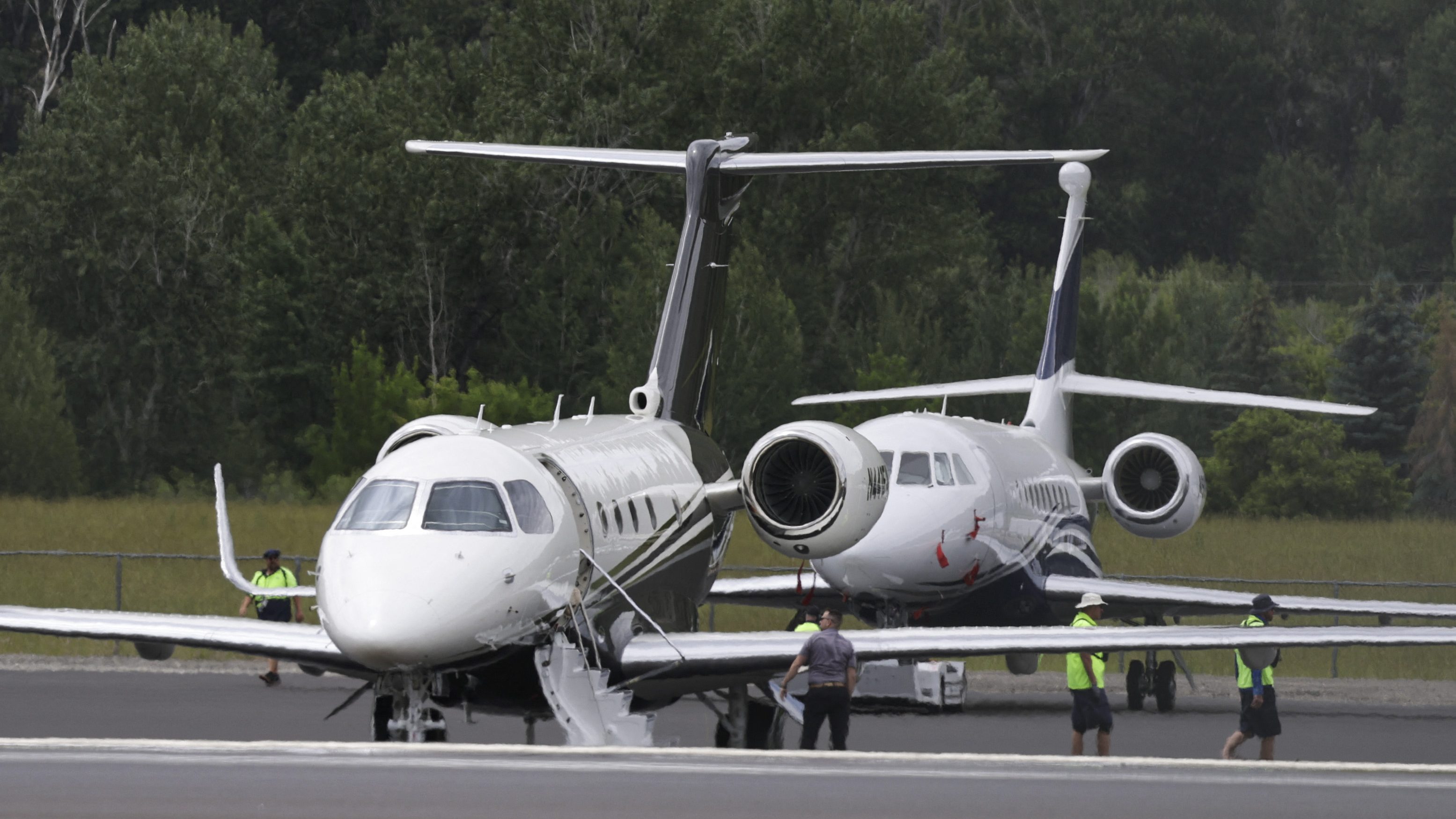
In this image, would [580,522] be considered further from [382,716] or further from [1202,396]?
[1202,396]

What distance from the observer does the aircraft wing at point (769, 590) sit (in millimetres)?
24922

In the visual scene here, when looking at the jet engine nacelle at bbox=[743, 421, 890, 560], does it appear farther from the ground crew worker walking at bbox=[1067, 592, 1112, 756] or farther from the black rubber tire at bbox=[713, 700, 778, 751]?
the ground crew worker walking at bbox=[1067, 592, 1112, 756]

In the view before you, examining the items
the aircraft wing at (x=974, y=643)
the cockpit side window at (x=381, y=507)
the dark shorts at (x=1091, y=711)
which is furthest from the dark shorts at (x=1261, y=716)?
the cockpit side window at (x=381, y=507)

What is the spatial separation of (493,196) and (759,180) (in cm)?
878

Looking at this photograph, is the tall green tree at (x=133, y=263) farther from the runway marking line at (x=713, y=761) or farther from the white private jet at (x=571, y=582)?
the runway marking line at (x=713, y=761)

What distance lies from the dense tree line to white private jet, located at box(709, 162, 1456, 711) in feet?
75.6

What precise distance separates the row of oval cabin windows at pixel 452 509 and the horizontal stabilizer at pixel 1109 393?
10442 mm

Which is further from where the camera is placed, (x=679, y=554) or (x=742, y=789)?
(x=679, y=554)

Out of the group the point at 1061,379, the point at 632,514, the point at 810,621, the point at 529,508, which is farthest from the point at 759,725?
the point at 1061,379

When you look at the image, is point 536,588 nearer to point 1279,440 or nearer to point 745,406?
point 745,406

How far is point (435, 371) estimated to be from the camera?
57219 millimetres

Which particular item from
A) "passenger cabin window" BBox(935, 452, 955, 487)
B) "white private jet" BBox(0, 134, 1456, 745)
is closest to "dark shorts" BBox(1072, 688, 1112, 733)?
"white private jet" BBox(0, 134, 1456, 745)

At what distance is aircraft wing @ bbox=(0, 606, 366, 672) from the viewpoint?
53.2 feet

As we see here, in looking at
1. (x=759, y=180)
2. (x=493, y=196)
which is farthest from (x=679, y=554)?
(x=759, y=180)
